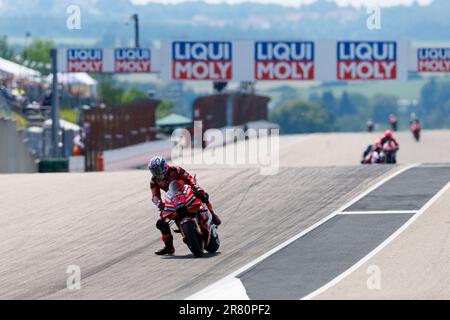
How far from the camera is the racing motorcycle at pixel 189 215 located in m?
A: 16.1

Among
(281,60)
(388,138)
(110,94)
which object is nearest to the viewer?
(388,138)

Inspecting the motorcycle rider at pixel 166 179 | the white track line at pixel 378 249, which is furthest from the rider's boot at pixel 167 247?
the white track line at pixel 378 249

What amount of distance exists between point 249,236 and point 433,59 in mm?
43129

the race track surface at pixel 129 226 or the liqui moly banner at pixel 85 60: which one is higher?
the liqui moly banner at pixel 85 60

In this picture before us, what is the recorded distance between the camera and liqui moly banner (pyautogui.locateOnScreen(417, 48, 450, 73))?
194ft

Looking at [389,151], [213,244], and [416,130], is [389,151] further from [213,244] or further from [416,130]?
[416,130]

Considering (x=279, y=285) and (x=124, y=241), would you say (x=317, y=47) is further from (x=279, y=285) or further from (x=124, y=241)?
(x=279, y=285)

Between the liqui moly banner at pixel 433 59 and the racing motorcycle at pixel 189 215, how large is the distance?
43308mm

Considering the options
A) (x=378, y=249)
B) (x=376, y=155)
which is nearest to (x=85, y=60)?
(x=376, y=155)

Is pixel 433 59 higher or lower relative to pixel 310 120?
higher

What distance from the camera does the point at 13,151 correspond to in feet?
128

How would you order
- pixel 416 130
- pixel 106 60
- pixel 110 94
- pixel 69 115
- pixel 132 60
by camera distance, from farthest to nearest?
pixel 110 94
pixel 69 115
pixel 106 60
pixel 132 60
pixel 416 130

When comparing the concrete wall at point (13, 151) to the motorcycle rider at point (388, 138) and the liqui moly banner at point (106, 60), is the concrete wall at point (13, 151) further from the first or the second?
the liqui moly banner at point (106, 60)

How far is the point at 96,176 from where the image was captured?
28.1 m
